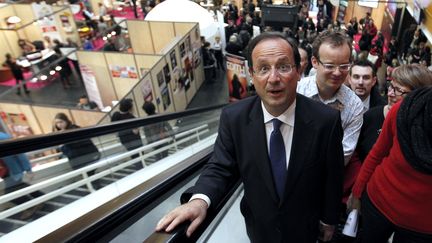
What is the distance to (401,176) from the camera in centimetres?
164

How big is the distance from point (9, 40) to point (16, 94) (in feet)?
8.03

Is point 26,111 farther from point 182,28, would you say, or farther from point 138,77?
point 182,28

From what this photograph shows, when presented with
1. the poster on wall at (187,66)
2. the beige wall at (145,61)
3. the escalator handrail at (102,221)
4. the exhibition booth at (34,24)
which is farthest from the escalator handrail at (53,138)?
the exhibition booth at (34,24)

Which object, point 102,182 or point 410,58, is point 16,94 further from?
point 410,58

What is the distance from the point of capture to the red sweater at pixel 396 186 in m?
1.59

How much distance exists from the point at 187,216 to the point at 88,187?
1.96m

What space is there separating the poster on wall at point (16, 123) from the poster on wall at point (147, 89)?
8.48ft

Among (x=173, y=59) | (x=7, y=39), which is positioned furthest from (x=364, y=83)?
(x=7, y=39)

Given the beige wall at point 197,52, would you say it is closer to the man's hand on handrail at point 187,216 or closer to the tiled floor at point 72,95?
the tiled floor at point 72,95

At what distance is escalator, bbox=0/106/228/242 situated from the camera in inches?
59.5

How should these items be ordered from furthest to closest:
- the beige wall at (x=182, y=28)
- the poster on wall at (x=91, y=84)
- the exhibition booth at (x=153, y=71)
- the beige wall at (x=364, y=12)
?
1. the beige wall at (x=364, y=12)
2. the beige wall at (x=182, y=28)
3. the poster on wall at (x=91, y=84)
4. the exhibition booth at (x=153, y=71)

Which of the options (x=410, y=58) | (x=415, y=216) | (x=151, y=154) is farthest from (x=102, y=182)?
(x=410, y=58)

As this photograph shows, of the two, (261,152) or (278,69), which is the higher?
(278,69)

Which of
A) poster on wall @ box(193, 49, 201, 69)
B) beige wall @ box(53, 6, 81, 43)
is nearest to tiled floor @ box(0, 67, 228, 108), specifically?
poster on wall @ box(193, 49, 201, 69)
